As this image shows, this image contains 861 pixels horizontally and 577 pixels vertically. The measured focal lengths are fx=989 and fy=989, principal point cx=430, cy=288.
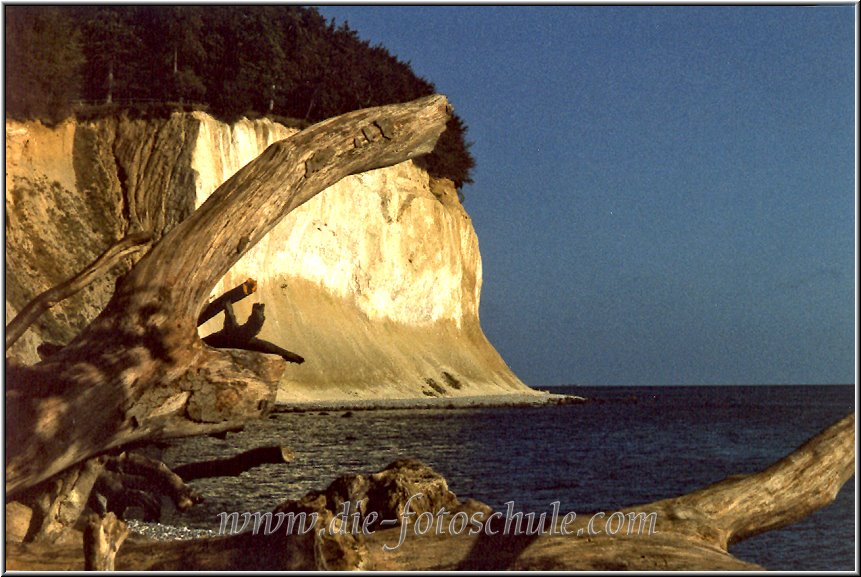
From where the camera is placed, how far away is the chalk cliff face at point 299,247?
40303 millimetres

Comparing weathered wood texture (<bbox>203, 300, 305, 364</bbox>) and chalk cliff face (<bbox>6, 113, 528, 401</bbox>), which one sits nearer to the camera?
weathered wood texture (<bbox>203, 300, 305, 364</bbox>)

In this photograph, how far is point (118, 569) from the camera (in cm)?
469

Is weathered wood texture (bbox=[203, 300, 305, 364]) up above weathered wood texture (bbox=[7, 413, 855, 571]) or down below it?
above

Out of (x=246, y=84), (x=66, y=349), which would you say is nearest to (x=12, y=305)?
(x=246, y=84)

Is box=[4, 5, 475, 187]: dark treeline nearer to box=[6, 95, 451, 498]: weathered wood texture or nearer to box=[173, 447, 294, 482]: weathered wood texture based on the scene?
box=[173, 447, 294, 482]: weathered wood texture

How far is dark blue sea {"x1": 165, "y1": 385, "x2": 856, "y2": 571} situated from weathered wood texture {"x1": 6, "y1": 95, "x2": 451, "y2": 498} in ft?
10.8

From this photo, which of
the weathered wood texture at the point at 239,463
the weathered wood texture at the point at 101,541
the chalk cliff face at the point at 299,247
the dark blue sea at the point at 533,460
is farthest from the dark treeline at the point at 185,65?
the weathered wood texture at the point at 101,541

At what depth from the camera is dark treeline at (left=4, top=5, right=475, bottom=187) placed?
42.9 meters

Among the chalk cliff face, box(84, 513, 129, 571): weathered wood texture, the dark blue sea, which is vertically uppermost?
the chalk cliff face

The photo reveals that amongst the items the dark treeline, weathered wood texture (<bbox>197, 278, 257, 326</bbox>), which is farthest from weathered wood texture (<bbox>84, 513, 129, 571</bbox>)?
the dark treeline

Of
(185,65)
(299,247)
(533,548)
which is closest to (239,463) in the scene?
(533,548)

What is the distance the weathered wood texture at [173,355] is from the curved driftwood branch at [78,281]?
0.19m

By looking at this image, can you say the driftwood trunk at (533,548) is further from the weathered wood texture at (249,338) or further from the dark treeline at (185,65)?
the dark treeline at (185,65)

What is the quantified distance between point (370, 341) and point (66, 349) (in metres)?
50.0
